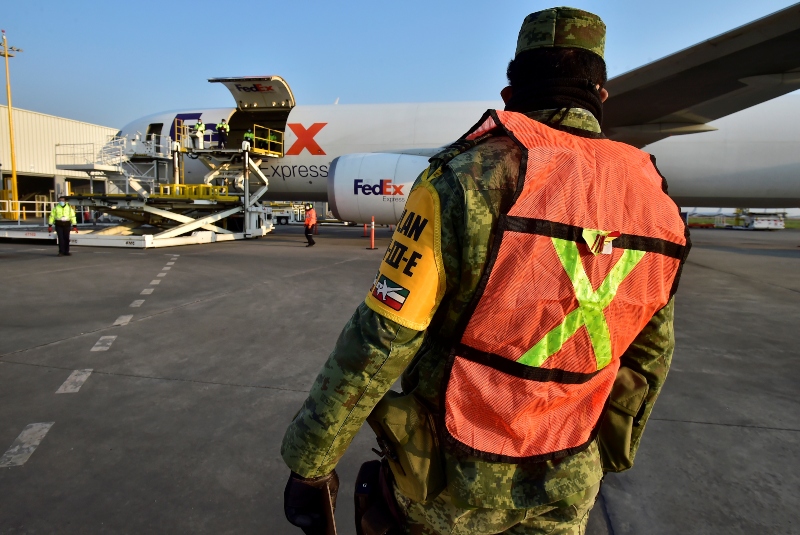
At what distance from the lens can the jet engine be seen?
11.6 meters

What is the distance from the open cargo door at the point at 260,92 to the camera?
13555mm

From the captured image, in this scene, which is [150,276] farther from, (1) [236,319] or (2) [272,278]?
(1) [236,319]

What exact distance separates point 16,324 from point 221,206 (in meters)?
9.61

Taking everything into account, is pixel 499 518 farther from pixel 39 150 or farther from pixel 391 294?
pixel 39 150

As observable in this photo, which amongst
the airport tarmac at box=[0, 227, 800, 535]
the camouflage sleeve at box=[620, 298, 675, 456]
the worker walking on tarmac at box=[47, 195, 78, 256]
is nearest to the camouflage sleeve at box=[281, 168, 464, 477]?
the camouflage sleeve at box=[620, 298, 675, 456]

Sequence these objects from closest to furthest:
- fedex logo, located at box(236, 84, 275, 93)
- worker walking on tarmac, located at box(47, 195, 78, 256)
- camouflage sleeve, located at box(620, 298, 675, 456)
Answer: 1. camouflage sleeve, located at box(620, 298, 675, 456)
2. worker walking on tarmac, located at box(47, 195, 78, 256)
3. fedex logo, located at box(236, 84, 275, 93)

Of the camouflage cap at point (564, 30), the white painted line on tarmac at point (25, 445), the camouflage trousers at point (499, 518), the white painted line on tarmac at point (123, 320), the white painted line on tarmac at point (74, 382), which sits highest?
the camouflage cap at point (564, 30)

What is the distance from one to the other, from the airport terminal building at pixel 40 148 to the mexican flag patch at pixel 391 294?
34227 millimetres

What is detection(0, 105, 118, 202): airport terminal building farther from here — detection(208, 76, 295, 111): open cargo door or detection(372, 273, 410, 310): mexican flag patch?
detection(372, 273, 410, 310): mexican flag patch

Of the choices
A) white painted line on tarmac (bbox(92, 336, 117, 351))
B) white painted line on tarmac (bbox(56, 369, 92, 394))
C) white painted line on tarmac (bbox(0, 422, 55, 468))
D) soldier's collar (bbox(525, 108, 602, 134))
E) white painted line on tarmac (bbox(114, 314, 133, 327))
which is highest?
soldier's collar (bbox(525, 108, 602, 134))

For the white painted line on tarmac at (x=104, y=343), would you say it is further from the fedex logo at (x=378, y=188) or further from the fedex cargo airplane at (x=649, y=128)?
the fedex logo at (x=378, y=188)

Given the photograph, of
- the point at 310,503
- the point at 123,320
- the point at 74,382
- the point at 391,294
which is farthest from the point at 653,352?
the point at 123,320

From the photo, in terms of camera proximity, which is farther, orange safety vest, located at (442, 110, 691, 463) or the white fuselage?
the white fuselage

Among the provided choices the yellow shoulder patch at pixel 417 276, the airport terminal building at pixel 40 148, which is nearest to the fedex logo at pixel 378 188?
the yellow shoulder patch at pixel 417 276
